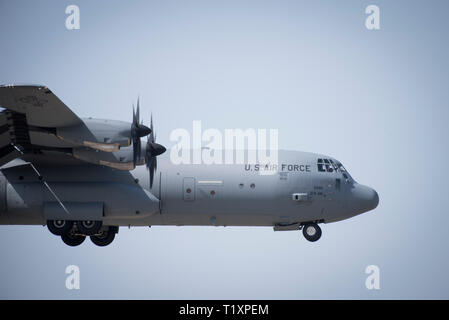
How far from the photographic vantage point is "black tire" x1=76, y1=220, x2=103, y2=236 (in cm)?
3234

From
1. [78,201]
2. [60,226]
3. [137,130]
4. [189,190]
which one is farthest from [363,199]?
[60,226]

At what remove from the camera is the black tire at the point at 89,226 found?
3234 cm

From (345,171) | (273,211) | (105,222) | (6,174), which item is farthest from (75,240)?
(345,171)

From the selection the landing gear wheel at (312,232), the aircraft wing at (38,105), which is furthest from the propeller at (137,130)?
the landing gear wheel at (312,232)

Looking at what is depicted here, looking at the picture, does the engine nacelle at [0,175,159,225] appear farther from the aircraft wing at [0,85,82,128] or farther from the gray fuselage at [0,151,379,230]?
the aircraft wing at [0,85,82,128]

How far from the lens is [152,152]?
1259 inches

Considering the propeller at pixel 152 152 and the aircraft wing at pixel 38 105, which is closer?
the aircraft wing at pixel 38 105

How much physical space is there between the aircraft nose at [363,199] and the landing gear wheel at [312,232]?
192cm

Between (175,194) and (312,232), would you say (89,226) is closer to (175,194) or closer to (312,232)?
(175,194)

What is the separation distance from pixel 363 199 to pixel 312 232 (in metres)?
2.82

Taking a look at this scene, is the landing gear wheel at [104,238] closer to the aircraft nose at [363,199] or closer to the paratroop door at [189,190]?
the paratroop door at [189,190]

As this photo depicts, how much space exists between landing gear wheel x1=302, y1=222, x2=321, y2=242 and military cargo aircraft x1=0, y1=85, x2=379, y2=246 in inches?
1.8

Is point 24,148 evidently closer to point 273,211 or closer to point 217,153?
point 217,153

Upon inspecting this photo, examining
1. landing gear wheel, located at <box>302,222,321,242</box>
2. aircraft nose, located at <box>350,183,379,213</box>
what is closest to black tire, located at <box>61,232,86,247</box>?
landing gear wheel, located at <box>302,222,321,242</box>
